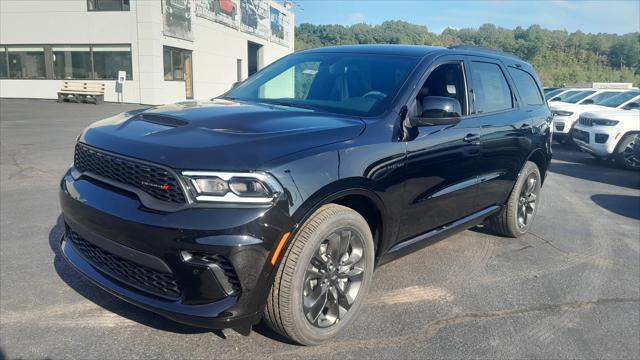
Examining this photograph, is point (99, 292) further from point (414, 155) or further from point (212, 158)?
point (414, 155)

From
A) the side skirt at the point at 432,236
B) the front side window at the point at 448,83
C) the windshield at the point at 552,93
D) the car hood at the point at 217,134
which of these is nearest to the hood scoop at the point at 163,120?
the car hood at the point at 217,134

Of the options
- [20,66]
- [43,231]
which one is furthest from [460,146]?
[20,66]

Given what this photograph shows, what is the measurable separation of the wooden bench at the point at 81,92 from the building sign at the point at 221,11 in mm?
7327

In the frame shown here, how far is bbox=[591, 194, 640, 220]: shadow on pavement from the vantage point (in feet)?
23.0

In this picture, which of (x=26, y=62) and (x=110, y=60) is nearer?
(x=110, y=60)

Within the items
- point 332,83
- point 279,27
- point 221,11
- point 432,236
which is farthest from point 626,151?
point 279,27

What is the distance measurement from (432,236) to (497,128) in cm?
131

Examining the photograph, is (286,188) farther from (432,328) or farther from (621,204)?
(621,204)

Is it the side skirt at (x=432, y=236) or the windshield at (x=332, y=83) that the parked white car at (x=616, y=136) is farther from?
the windshield at (x=332, y=83)

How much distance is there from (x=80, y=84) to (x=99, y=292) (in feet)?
78.4

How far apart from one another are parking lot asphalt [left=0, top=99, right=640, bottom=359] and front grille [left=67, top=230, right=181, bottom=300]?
18.1 inches

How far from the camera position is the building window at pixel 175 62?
25656mm

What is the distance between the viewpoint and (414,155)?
11.4ft

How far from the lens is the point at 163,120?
3064 mm
